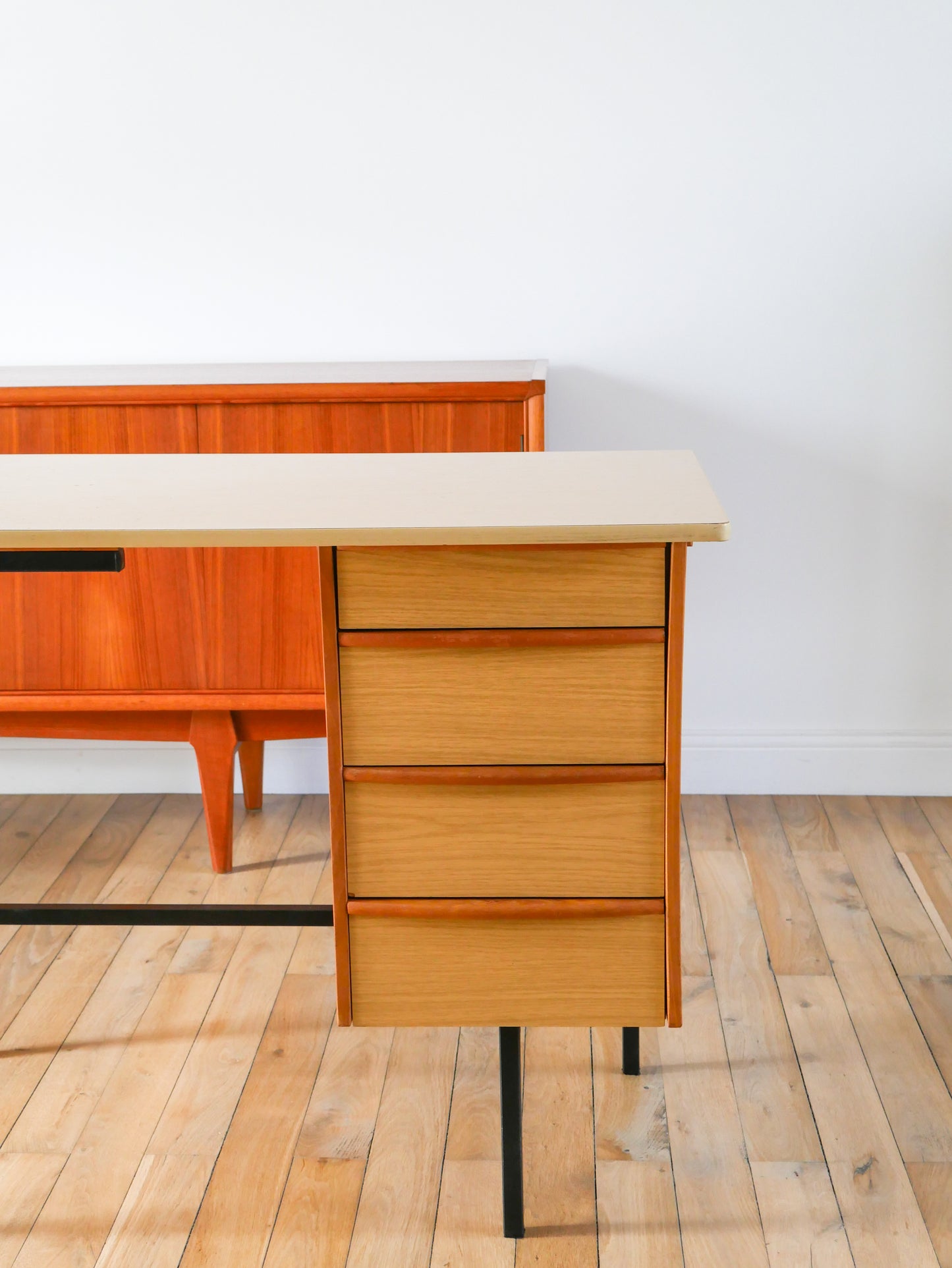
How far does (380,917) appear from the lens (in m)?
1.52

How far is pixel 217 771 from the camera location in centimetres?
251

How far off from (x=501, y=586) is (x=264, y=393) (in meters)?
1.09

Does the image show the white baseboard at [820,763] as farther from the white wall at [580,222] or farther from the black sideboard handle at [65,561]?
the black sideboard handle at [65,561]

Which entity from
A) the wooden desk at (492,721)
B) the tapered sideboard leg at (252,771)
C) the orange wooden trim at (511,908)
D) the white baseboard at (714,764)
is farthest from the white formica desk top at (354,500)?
the white baseboard at (714,764)

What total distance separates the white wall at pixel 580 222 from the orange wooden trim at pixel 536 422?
0.48 meters

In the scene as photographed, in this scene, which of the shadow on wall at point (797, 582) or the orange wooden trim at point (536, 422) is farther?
the shadow on wall at point (797, 582)

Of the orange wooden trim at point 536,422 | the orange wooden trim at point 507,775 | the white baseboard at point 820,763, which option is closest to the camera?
the orange wooden trim at point 507,775

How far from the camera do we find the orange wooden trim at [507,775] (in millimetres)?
1459

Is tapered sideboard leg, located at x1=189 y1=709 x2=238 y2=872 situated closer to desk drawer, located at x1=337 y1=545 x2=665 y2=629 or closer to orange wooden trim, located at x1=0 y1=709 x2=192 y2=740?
orange wooden trim, located at x1=0 y1=709 x2=192 y2=740

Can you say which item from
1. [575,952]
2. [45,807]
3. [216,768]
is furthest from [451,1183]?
[45,807]

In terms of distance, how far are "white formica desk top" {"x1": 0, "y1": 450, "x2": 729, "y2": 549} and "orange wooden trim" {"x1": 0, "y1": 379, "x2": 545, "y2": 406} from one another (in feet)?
1.67

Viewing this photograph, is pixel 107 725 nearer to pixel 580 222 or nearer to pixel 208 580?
pixel 208 580

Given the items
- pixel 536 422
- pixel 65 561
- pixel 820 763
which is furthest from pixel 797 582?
pixel 65 561

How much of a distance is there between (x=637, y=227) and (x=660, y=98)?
27cm
